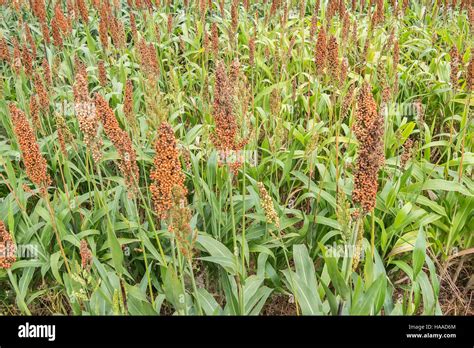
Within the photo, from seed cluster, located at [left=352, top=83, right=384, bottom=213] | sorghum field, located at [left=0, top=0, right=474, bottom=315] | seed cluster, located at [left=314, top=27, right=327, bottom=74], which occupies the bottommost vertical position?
sorghum field, located at [left=0, top=0, right=474, bottom=315]

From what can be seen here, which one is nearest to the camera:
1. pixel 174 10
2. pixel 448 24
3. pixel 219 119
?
pixel 219 119

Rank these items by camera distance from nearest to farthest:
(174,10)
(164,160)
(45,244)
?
(164,160) → (45,244) → (174,10)

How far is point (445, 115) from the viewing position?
4.94 meters

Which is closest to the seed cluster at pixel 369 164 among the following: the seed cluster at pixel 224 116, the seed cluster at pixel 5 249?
the seed cluster at pixel 224 116

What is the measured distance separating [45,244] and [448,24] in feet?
22.7

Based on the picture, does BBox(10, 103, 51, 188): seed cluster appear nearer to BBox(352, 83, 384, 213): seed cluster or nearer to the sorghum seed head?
the sorghum seed head

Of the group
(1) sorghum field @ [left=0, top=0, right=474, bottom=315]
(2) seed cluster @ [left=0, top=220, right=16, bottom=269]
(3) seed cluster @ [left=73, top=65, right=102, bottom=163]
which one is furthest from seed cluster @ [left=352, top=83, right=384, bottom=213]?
(2) seed cluster @ [left=0, top=220, right=16, bottom=269]

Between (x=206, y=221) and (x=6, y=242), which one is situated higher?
(x=6, y=242)

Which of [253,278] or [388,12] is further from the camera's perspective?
[388,12]

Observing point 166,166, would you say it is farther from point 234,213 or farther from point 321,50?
point 321,50

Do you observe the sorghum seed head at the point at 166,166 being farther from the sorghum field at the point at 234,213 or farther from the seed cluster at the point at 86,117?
the seed cluster at the point at 86,117
